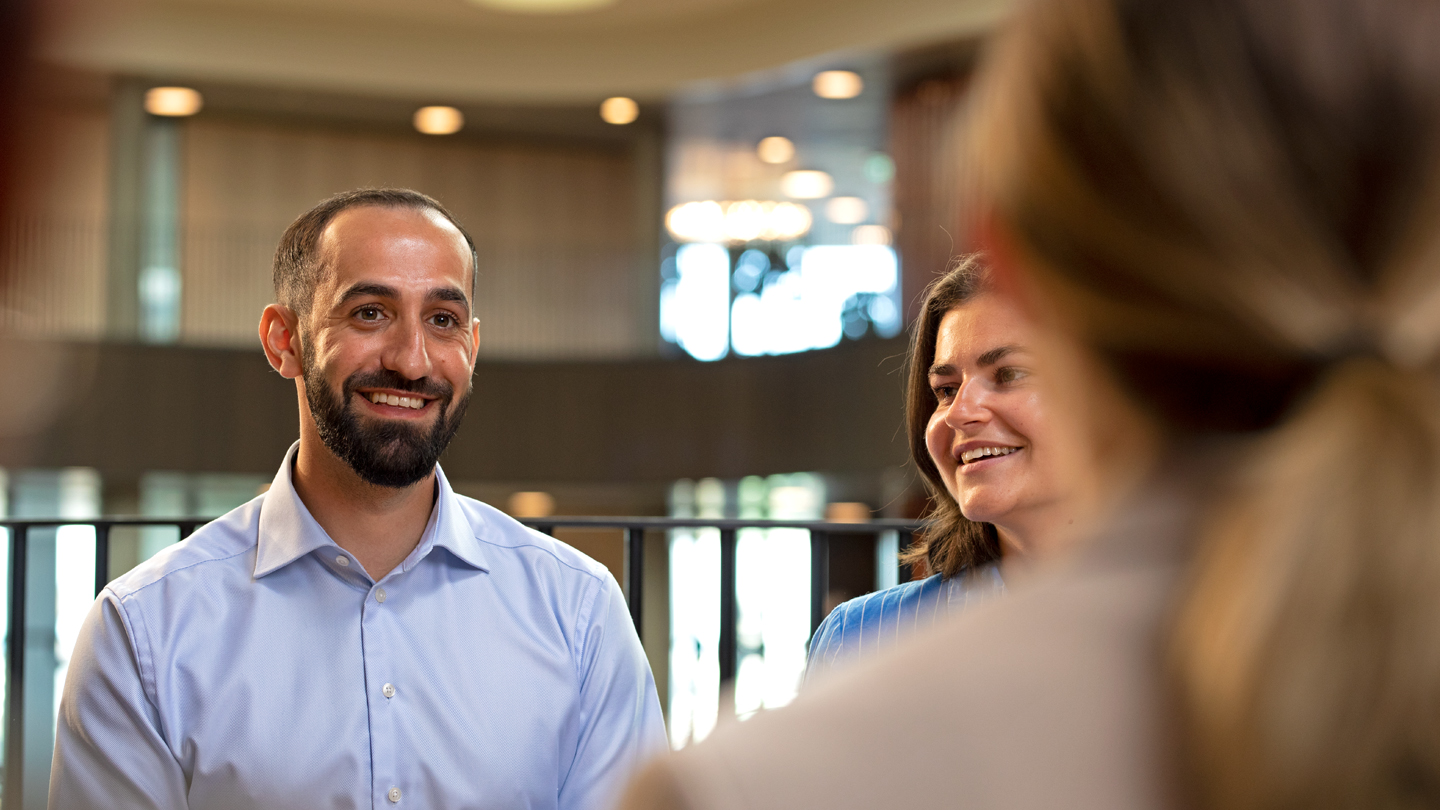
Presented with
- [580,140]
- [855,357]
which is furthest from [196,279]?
Answer: [855,357]

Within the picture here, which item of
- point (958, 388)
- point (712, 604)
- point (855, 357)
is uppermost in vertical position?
point (855, 357)

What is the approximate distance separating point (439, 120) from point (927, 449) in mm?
13805

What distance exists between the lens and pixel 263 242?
15.4 metres

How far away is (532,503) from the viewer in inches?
637

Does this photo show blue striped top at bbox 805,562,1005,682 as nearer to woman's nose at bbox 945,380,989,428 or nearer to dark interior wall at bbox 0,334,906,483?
woman's nose at bbox 945,380,989,428

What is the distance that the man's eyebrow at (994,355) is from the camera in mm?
2438

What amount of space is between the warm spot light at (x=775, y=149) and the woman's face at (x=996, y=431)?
14.1 metres

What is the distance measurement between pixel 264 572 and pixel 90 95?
1.87 metres

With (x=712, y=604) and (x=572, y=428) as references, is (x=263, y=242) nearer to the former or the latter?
(x=572, y=428)

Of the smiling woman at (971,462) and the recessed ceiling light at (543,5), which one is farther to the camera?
the recessed ceiling light at (543,5)

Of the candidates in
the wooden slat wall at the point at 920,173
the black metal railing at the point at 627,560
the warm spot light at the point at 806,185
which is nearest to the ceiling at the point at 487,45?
the wooden slat wall at the point at 920,173

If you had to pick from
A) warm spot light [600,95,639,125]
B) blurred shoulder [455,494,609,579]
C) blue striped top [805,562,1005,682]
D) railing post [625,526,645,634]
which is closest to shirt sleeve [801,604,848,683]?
blue striped top [805,562,1005,682]

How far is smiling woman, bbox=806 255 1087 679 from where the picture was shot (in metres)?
2.39

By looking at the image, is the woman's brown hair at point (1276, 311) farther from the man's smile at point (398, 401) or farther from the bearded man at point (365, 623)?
the man's smile at point (398, 401)
